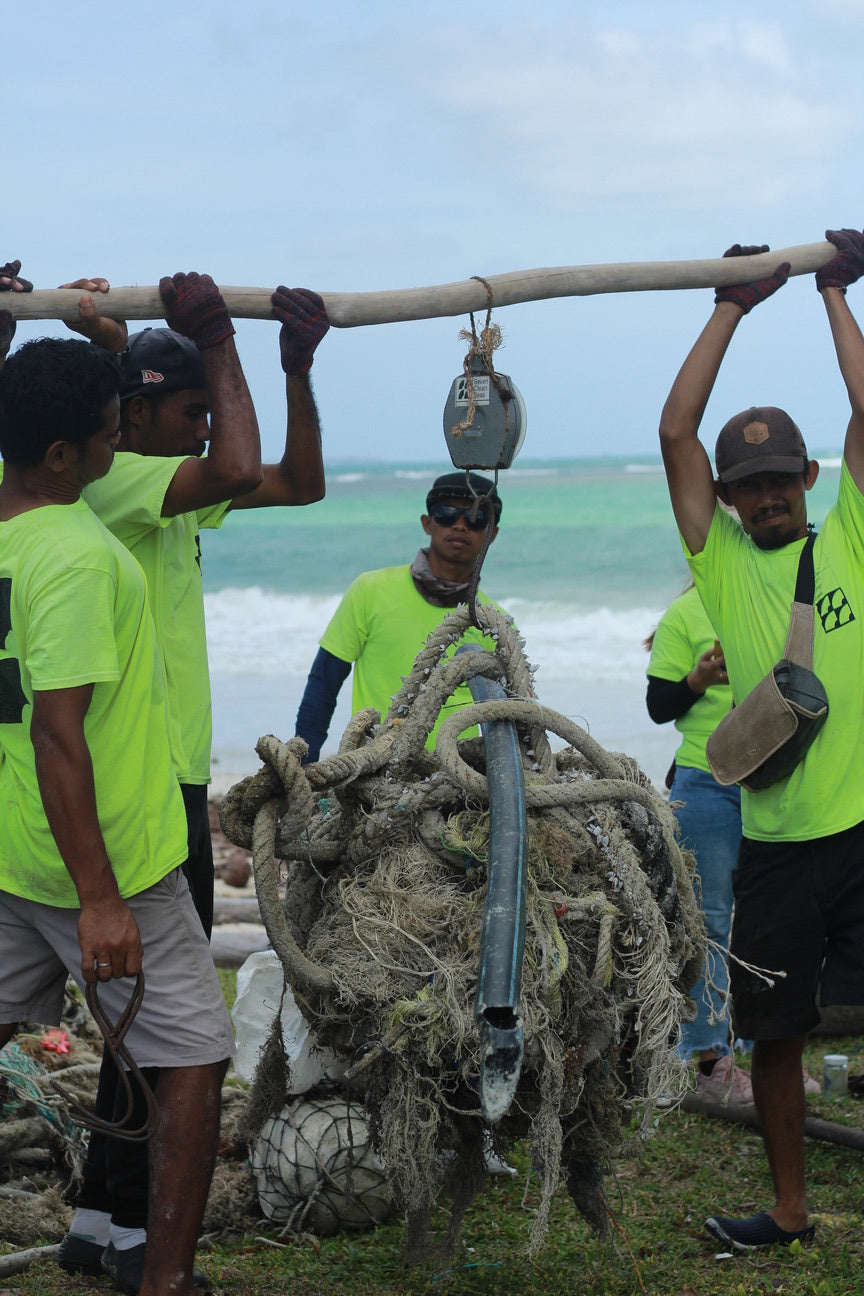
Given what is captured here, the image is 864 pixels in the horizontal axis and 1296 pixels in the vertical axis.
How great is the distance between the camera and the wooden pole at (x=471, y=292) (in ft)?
11.1

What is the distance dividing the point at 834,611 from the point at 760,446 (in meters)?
0.57

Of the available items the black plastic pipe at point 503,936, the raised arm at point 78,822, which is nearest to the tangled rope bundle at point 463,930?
the black plastic pipe at point 503,936

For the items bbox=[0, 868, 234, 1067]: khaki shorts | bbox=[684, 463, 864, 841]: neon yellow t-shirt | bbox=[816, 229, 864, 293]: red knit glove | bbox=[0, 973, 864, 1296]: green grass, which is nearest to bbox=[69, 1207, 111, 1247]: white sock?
bbox=[0, 973, 864, 1296]: green grass

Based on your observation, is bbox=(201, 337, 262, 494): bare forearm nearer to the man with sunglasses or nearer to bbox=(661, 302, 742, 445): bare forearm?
bbox=(661, 302, 742, 445): bare forearm

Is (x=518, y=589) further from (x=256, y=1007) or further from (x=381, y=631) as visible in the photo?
(x=256, y=1007)

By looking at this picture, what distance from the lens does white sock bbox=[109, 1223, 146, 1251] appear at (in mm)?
3404

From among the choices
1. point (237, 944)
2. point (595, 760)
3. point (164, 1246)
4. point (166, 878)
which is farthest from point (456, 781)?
point (237, 944)

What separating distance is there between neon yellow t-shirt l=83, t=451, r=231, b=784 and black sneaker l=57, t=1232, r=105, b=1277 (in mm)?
1313

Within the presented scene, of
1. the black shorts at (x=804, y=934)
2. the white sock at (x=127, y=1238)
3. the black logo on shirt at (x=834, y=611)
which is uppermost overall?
the black logo on shirt at (x=834, y=611)

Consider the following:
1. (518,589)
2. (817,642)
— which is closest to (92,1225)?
(817,642)

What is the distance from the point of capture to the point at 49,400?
9.93ft

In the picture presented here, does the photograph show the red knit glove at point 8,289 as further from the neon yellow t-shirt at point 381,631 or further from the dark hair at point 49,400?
the neon yellow t-shirt at point 381,631

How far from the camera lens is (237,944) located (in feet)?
24.4

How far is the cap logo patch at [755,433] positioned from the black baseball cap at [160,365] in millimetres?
1670
